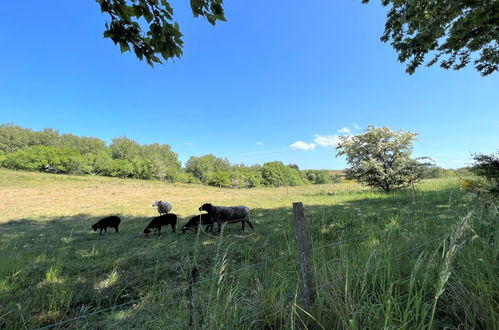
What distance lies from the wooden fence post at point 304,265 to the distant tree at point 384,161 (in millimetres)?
13209

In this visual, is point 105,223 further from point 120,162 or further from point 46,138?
point 46,138

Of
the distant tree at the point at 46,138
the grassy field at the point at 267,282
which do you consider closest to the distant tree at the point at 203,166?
the distant tree at the point at 46,138

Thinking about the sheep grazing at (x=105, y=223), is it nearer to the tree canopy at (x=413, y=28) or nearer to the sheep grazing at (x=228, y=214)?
the sheep grazing at (x=228, y=214)

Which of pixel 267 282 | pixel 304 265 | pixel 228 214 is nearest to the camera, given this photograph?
pixel 304 265

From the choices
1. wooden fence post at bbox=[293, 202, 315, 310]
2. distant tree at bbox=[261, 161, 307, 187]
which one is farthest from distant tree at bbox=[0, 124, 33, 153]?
wooden fence post at bbox=[293, 202, 315, 310]

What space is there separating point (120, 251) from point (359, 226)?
6043 mm

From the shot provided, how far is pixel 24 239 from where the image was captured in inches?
269

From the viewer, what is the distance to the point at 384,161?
14031mm

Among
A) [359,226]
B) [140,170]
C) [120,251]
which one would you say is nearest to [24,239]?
[120,251]

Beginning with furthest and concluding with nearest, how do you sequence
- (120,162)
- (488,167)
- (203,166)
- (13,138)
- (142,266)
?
(203,166) < (13,138) < (120,162) < (488,167) < (142,266)

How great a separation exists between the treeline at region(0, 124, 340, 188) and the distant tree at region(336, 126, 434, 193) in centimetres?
2668

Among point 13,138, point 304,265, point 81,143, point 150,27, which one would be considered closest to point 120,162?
A: point 81,143

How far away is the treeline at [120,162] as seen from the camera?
49.7 meters

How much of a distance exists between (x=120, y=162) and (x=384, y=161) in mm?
61647
